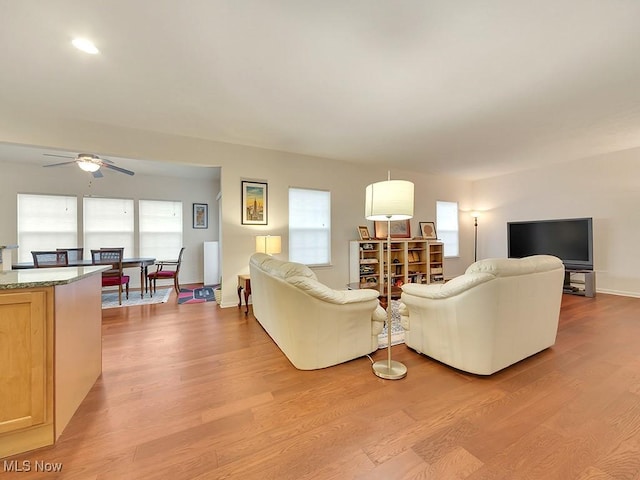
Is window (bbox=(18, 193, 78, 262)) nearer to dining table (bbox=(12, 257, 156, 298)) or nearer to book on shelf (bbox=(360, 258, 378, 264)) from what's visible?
dining table (bbox=(12, 257, 156, 298))

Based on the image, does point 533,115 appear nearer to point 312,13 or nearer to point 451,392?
point 312,13

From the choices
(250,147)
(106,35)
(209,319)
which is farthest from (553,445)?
(250,147)

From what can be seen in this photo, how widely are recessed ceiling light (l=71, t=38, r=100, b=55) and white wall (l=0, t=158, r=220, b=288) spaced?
4.21 meters

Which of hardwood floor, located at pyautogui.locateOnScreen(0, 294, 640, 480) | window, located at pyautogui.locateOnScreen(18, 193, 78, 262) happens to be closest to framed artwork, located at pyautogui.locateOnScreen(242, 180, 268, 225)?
hardwood floor, located at pyautogui.locateOnScreen(0, 294, 640, 480)

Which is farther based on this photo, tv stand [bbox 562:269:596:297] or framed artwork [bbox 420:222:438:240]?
framed artwork [bbox 420:222:438:240]

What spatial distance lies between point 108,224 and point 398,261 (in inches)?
247

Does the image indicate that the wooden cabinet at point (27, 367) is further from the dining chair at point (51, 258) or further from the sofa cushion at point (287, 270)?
the dining chair at point (51, 258)

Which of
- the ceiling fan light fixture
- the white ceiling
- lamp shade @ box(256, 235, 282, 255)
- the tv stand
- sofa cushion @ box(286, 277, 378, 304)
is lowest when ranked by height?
the tv stand

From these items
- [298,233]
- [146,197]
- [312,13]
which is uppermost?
[312,13]

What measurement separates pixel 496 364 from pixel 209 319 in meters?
3.31

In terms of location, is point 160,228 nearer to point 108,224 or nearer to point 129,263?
point 108,224

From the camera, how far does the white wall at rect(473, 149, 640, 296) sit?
461 centimetres

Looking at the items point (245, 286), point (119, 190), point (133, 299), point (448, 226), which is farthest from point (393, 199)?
point (119, 190)

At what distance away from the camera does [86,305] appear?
6.17 ft
